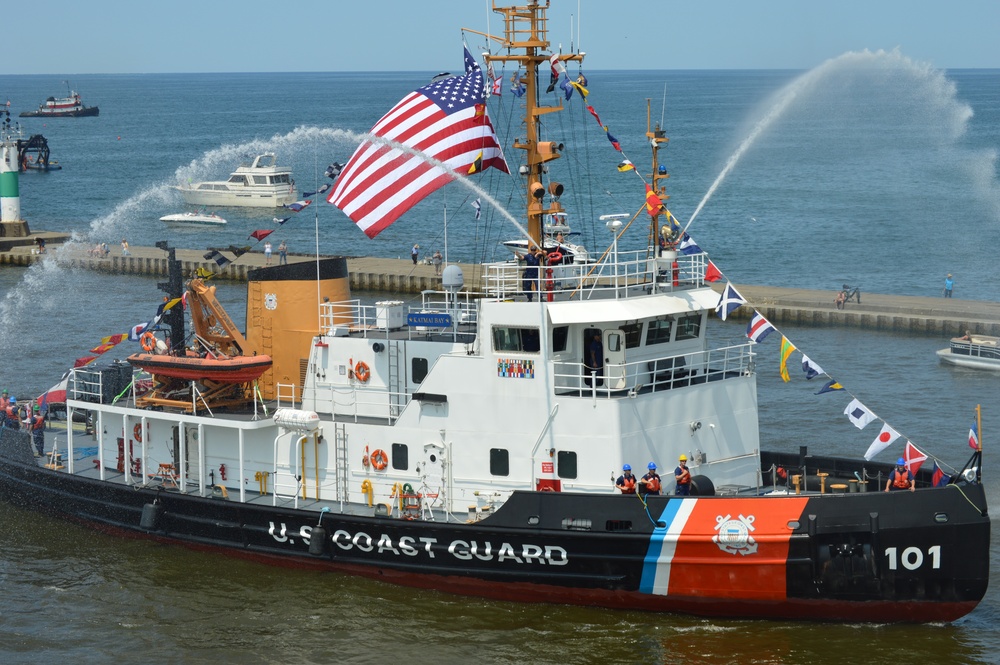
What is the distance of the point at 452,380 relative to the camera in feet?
64.4

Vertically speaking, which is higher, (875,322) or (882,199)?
(882,199)

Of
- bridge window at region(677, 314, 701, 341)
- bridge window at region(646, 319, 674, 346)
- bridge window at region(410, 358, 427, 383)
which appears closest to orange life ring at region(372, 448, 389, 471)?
bridge window at region(410, 358, 427, 383)

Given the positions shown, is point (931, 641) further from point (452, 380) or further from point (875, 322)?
point (875, 322)

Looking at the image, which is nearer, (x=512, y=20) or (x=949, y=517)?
(x=949, y=517)

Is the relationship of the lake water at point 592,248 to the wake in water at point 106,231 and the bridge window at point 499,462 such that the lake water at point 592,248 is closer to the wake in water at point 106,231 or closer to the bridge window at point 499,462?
the wake in water at point 106,231

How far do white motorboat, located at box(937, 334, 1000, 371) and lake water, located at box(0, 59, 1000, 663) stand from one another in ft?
1.30

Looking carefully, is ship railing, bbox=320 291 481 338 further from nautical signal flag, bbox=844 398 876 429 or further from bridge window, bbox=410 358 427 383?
nautical signal flag, bbox=844 398 876 429

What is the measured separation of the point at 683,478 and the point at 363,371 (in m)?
5.85

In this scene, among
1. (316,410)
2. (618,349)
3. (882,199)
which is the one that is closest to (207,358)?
(316,410)

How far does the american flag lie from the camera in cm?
1981

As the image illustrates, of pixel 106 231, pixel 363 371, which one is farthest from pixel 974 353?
pixel 106 231

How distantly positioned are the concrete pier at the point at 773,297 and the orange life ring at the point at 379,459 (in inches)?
503

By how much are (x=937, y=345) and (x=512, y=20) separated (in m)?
22.9

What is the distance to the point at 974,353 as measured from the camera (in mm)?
34531
